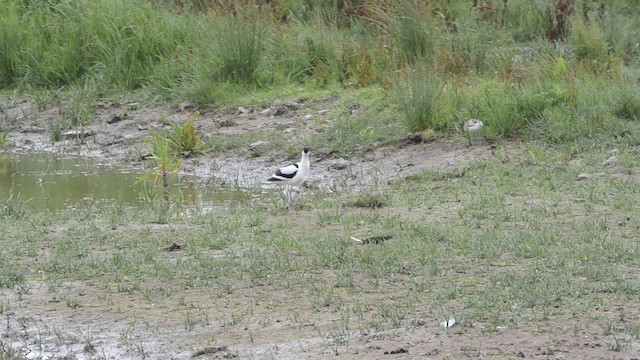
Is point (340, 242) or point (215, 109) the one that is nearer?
point (340, 242)

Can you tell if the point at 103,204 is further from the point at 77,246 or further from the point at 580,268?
the point at 580,268

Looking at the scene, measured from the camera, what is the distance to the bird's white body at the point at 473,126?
10188 mm

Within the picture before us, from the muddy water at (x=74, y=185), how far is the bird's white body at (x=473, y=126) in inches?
81.4

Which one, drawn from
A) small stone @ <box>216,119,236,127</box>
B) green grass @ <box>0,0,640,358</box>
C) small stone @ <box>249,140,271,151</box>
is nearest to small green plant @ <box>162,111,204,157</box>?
green grass @ <box>0,0,640,358</box>

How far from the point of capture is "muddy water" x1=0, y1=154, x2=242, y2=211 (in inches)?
372

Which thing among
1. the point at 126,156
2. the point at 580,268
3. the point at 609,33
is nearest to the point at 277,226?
the point at 580,268

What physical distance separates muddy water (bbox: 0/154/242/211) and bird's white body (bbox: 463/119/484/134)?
2.07 meters

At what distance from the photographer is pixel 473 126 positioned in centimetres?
1020

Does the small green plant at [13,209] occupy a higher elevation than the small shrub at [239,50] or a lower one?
higher

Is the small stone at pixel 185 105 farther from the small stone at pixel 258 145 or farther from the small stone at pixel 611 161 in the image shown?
the small stone at pixel 611 161

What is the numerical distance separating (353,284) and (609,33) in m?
7.51

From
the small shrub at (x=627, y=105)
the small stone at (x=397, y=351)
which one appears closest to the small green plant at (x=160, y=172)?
the small shrub at (x=627, y=105)

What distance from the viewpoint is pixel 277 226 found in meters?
7.73

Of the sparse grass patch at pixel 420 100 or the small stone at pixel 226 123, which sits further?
the small stone at pixel 226 123
